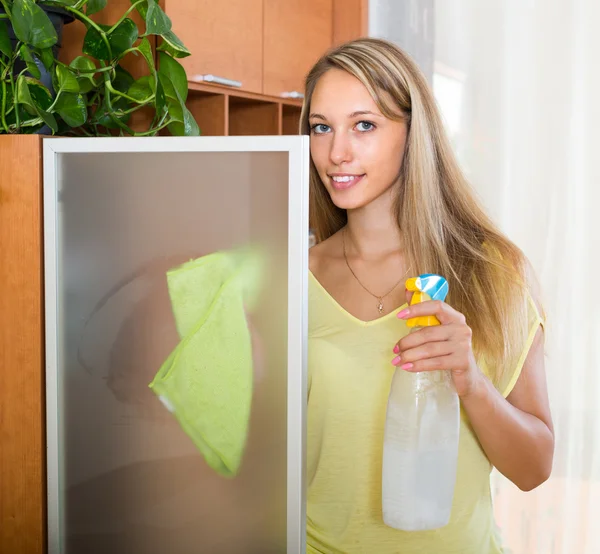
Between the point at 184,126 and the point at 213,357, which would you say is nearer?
the point at 213,357

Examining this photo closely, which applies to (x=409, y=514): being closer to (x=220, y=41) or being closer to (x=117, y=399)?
(x=117, y=399)

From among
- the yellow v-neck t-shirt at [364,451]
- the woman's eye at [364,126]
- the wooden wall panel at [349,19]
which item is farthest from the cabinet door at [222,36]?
the yellow v-neck t-shirt at [364,451]

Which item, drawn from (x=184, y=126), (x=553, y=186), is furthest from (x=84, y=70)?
(x=553, y=186)

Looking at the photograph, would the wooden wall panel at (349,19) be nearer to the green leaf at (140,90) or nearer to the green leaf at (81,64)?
the green leaf at (140,90)

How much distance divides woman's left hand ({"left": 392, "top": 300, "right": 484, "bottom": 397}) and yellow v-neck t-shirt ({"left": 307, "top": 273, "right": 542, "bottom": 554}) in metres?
0.33

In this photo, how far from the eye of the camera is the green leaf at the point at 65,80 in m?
1.38

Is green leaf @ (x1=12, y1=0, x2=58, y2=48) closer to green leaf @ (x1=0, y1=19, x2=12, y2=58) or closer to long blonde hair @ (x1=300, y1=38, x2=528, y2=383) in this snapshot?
green leaf @ (x1=0, y1=19, x2=12, y2=58)

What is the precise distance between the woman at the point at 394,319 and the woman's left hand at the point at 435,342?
0.28 meters

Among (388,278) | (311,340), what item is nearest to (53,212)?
(311,340)

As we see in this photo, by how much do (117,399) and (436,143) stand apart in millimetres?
687

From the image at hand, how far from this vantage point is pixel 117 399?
1.11 meters

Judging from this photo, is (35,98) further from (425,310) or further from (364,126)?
(425,310)

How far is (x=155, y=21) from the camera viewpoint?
147 cm

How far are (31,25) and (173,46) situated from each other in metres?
0.30
